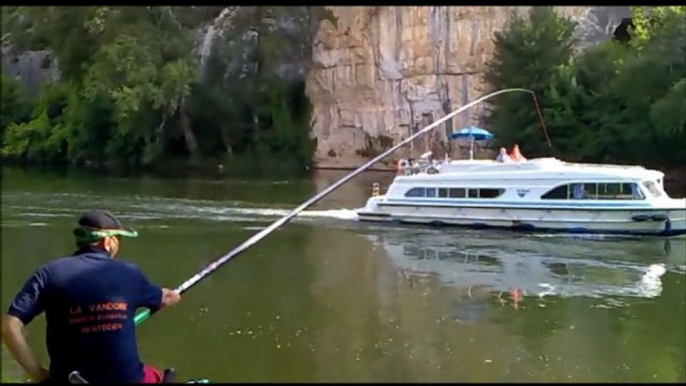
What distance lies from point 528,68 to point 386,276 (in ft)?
70.3

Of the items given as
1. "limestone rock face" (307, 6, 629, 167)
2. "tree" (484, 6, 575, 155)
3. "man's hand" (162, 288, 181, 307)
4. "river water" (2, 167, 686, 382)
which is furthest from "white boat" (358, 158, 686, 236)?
"man's hand" (162, 288, 181, 307)

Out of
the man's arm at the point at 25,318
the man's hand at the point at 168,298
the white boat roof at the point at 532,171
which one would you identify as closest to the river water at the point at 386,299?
the man's arm at the point at 25,318

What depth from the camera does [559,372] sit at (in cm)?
1181

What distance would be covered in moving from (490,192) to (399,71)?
64.7 ft

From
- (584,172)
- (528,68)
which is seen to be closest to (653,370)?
(584,172)

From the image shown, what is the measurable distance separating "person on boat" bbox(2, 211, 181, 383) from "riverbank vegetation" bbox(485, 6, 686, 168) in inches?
1210

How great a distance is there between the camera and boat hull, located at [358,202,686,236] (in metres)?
23.8

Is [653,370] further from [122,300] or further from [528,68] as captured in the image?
[528,68]

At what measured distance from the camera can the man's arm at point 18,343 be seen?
4488mm

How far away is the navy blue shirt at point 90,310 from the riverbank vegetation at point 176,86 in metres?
37.5

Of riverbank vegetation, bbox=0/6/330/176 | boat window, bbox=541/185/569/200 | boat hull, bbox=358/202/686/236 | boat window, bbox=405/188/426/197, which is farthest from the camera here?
riverbank vegetation, bbox=0/6/330/176

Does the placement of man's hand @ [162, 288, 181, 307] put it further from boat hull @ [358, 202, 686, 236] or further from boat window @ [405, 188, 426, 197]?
boat window @ [405, 188, 426, 197]

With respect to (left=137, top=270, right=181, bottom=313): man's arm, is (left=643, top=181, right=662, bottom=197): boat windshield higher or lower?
lower

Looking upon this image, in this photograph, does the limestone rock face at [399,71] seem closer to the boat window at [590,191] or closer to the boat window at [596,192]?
the boat window at [596,192]
